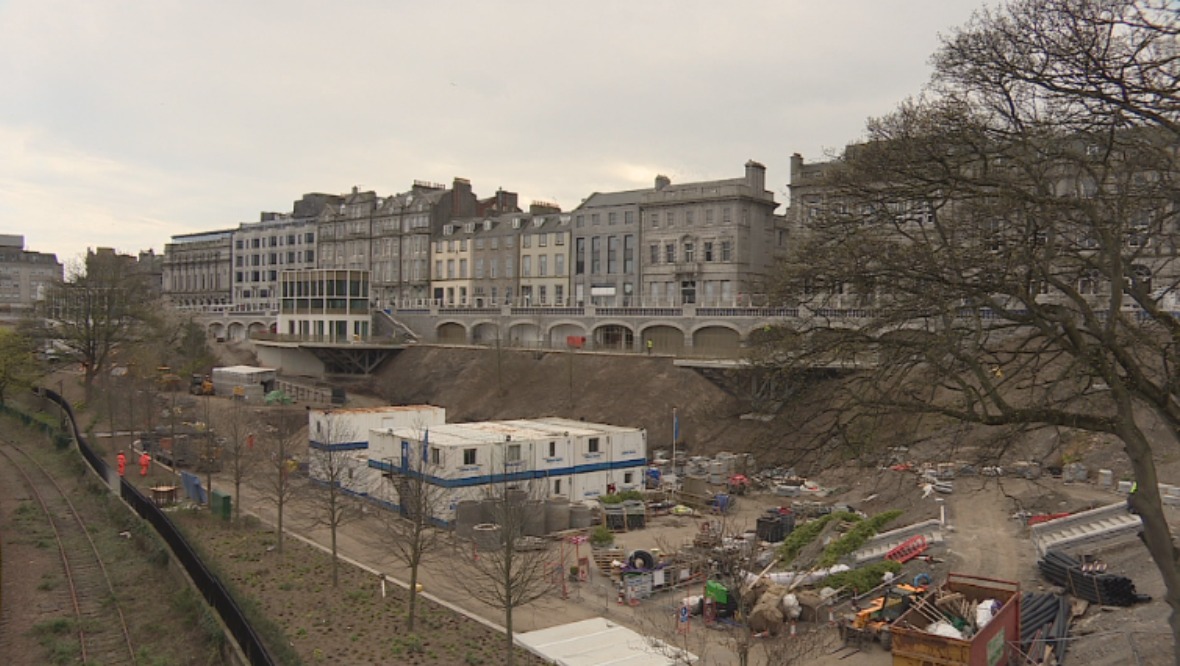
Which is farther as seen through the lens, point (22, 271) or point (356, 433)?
point (22, 271)

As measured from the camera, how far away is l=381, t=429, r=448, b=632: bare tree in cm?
2527

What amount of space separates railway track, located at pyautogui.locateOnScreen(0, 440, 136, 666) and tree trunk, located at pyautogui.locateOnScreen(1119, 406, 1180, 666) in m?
20.9

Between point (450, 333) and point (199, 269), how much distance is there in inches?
2348

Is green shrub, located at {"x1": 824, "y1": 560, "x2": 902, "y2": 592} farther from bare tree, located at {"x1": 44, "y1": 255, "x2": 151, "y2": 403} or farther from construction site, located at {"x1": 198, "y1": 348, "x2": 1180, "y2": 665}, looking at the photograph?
bare tree, located at {"x1": 44, "y1": 255, "x2": 151, "y2": 403}

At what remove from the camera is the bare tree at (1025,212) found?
10664 mm

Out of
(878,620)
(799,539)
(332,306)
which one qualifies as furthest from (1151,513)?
(332,306)

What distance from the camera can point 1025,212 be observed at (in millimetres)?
10773

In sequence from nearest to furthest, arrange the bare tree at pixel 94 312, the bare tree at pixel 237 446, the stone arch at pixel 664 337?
the bare tree at pixel 237 446
the stone arch at pixel 664 337
the bare tree at pixel 94 312

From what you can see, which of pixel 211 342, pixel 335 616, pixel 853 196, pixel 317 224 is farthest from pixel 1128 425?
pixel 317 224

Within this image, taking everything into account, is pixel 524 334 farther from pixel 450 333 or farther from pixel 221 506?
pixel 221 506

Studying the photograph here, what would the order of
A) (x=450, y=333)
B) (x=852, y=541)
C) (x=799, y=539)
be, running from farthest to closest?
(x=450, y=333), (x=799, y=539), (x=852, y=541)

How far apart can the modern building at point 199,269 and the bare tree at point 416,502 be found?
8993 cm

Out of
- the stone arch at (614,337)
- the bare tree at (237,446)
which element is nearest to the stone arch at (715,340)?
the stone arch at (614,337)

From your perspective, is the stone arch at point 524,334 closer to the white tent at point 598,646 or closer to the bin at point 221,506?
the bin at point 221,506
